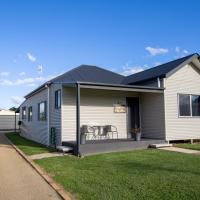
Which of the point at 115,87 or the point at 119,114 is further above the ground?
the point at 115,87

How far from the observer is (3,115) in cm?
4041

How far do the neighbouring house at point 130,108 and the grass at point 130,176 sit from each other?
11.5 ft

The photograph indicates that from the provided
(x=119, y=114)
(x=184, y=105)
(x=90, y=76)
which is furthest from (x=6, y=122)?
(x=184, y=105)

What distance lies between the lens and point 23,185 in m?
6.87

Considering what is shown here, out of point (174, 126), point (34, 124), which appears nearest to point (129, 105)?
point (174, 126)

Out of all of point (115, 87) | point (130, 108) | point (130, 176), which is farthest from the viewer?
point (130, 108)

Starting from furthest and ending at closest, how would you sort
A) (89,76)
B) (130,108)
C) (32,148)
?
(89,76)
(130,108)
(32,148)

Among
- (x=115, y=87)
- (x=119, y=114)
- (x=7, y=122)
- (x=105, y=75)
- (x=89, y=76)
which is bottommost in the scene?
(x=7, y=122)

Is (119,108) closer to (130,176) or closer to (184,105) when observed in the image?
(184,105)

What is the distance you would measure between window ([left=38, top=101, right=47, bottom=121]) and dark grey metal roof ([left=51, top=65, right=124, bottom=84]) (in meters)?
2.16

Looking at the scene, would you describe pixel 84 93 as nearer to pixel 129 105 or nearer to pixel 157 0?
pixel 129 105

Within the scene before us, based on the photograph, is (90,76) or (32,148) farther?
(90,76)

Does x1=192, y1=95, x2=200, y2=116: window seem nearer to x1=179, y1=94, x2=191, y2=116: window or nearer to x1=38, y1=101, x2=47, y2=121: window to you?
x1=179, y1=94, x2=191, y2=116: window

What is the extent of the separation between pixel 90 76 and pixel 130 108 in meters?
2.92
